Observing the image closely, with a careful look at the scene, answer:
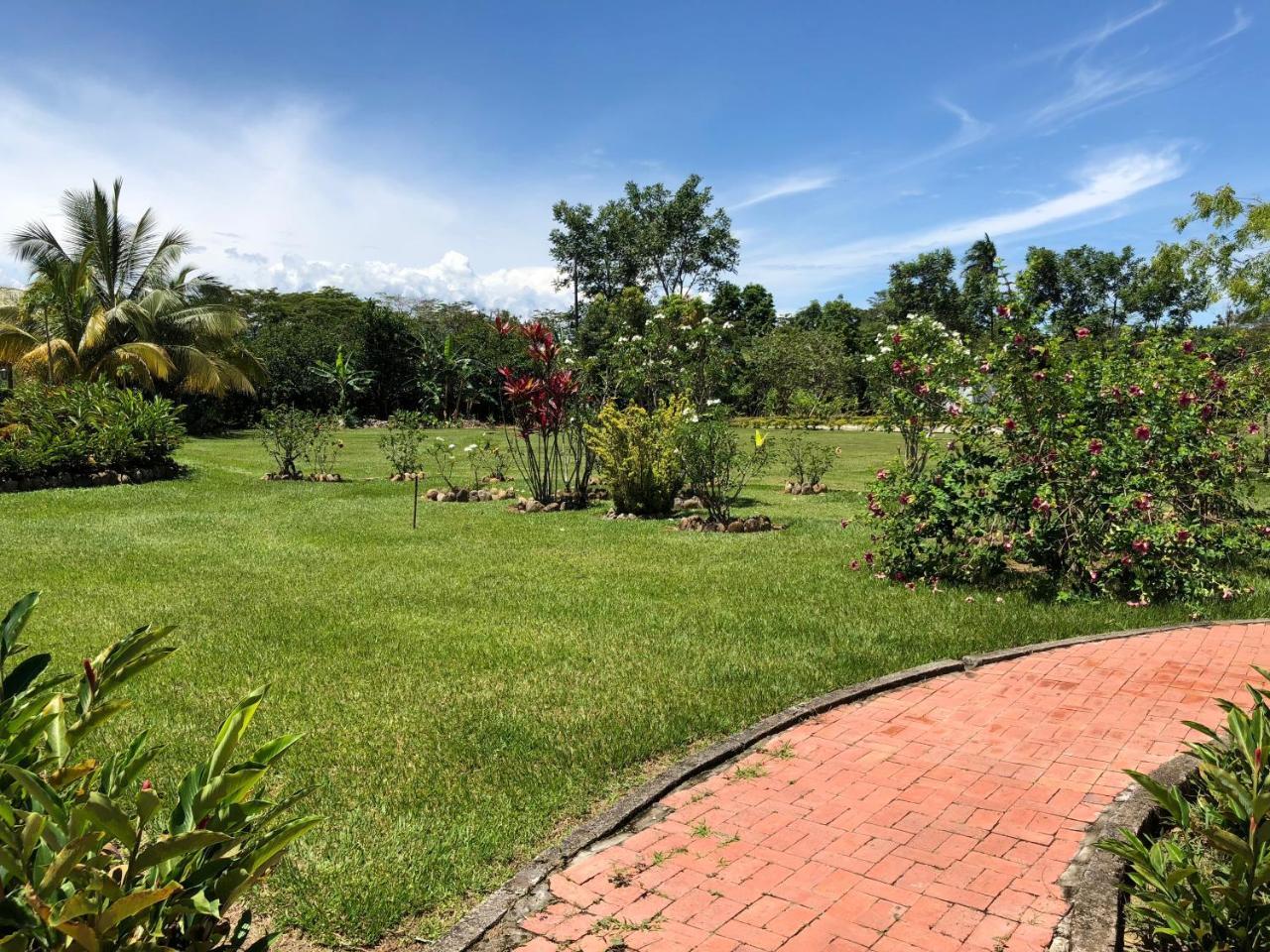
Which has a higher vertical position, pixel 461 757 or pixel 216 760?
pixel 216 760

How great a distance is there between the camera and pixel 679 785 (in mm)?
3762

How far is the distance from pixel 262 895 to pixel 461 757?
1167mm

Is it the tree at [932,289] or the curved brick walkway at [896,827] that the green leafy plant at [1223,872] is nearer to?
the curved brick walkway at [896,827]

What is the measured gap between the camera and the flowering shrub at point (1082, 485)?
6762 mm

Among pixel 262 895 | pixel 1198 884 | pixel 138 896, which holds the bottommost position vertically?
pixel 262 895

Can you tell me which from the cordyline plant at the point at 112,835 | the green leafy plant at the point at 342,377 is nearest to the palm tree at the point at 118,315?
the green leafy plant at the point at 342,377

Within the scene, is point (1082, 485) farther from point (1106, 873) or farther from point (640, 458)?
point (640, 458)

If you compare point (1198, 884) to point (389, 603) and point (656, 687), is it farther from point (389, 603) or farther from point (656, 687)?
point (389, 603)

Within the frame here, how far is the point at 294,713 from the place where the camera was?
454 centimetres

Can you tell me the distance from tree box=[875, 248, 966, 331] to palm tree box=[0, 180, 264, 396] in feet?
119

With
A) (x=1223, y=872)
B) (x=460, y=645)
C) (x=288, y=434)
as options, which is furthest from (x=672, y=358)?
(x=1223, y=872)

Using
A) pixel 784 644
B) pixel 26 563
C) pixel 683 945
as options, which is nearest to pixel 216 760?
pixel 683 945

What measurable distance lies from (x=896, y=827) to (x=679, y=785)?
919mm

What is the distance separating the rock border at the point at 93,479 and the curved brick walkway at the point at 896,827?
14.7 meters
